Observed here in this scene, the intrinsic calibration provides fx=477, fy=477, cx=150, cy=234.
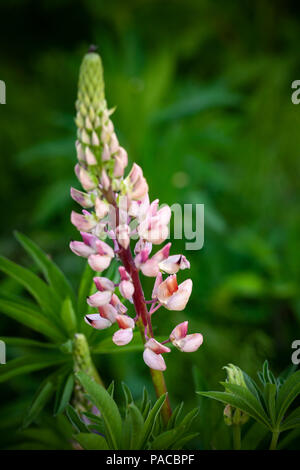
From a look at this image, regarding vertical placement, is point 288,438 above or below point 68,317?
below

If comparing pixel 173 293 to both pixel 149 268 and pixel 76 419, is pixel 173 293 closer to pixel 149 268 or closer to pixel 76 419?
pixel 149 268

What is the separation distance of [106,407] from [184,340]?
82 mm

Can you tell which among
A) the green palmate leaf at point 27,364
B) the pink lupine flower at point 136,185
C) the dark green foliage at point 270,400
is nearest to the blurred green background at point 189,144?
A: the green palmate leaf at point 27,364

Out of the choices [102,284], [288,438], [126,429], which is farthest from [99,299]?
[288,438]

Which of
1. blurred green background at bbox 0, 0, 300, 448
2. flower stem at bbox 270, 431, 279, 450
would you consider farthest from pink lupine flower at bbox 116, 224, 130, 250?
blurred green background at bbox 0, 0, 300, 448

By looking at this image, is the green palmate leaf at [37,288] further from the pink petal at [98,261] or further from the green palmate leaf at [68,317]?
the pink petal at [98,261]

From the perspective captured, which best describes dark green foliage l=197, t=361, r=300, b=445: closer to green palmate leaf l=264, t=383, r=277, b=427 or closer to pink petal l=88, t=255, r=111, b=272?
green palmate leaf l=264, t=383, r=277, b=427

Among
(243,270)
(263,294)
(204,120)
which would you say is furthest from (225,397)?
(204,120)

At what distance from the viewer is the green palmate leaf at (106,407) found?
37cm

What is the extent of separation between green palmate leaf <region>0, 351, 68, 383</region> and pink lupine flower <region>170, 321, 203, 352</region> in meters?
0.15

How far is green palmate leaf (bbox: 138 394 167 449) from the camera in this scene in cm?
38

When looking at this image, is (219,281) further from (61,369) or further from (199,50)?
(199,50)

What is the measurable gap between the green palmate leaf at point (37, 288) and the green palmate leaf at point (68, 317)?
29 mm

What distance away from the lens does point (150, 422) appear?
15.4 inches
